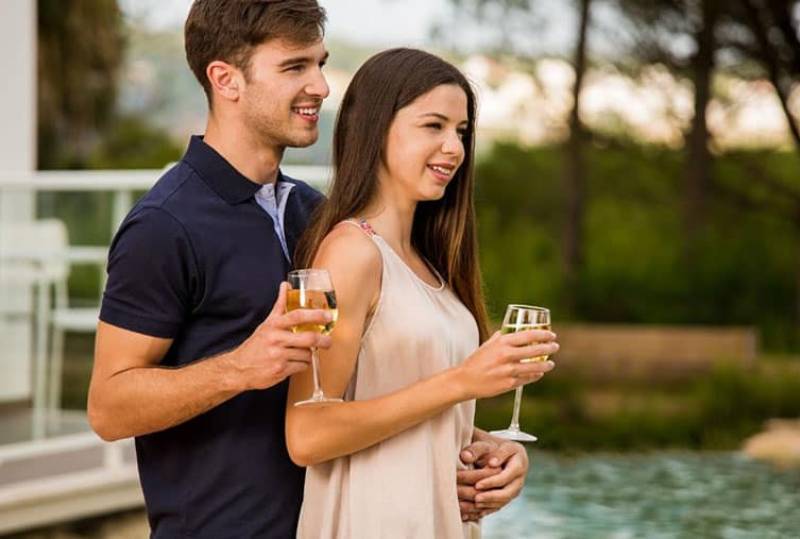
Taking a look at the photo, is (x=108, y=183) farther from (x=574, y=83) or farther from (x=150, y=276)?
(x=574, y=83)

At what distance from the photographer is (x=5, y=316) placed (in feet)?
17.1

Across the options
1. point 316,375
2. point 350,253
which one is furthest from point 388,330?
point 316,375

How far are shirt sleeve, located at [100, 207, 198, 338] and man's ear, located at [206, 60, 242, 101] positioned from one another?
0.67 ft

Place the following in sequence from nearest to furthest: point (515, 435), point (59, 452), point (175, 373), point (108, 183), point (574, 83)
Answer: point (175, 373)
point (515, 435)
point (108, 183)
point (59, 452)
point (574, 83)

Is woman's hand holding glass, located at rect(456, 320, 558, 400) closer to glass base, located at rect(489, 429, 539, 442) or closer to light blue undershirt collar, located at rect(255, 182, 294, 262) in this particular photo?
glass base, located at rect(489, 429, 539, 442)

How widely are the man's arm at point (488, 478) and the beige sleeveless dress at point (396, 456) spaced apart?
1.2 inches

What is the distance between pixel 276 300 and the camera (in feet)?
7.02

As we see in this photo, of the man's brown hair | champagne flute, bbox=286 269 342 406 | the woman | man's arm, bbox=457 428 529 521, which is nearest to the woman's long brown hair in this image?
the woman

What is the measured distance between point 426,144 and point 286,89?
0.67 feet

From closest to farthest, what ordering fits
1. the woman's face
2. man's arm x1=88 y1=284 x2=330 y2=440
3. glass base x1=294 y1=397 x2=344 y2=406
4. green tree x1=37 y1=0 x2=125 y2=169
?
1. man's arm x1=88 y1=284 x2=330 y2=440
2. glass base x1=294 y1=397 x2=344 y2=406
3. the woman's face
4. green tree x1=37 y1=0 x2=125 y2=169

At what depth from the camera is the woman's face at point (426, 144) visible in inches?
86.9

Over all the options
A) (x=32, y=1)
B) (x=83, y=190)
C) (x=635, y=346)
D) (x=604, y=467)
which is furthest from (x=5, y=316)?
(x=635, y=346)

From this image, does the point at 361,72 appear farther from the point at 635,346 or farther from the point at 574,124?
the point at 574,124

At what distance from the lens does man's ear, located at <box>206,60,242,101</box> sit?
2.22m
